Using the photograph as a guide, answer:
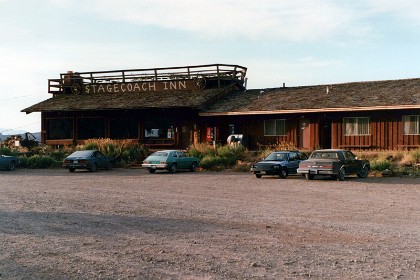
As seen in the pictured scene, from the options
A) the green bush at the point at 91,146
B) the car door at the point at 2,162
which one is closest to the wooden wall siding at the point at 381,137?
the green bush at the point at 91,146

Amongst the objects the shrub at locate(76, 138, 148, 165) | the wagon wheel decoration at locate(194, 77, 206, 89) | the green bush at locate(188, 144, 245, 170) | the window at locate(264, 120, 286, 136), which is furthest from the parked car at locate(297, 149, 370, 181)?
the wagon wheel decoration at locate(194, 77, 206, 89)

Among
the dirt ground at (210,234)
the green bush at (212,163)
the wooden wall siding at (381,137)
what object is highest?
the wooden wall siding at (381,137)

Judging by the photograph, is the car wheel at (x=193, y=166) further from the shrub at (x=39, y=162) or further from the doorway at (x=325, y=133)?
the shrub at (x=39, y=162)

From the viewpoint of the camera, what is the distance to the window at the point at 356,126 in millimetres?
35450

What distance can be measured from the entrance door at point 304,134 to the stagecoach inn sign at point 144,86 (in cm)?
995

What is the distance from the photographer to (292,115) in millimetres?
37688

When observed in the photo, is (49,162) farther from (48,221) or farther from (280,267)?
(280,267)

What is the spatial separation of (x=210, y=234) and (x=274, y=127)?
1108 inches

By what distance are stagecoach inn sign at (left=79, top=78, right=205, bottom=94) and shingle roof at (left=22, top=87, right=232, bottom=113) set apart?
23.5 inches

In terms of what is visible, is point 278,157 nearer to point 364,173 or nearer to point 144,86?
point 364,173

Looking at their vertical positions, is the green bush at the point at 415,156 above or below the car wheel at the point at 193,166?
above

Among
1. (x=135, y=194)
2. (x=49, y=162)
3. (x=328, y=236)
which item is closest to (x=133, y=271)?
(x=328, y=236)

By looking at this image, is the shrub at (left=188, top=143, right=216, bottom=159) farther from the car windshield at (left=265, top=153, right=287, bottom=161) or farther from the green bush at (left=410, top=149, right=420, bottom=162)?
the green bush at (left=410, top=149, right=420, bottom=162)

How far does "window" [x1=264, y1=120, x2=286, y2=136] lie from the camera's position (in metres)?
38.3
